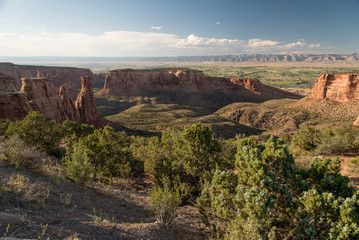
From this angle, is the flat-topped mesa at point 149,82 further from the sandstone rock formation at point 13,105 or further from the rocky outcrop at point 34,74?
the sandstone rock formation at point 13,105

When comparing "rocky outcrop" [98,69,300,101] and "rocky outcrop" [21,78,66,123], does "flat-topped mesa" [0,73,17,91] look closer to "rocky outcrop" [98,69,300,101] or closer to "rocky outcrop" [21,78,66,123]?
"rocky outcrop" [21,78,66,123]

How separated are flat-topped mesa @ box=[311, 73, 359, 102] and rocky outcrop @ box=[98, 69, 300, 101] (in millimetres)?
37913

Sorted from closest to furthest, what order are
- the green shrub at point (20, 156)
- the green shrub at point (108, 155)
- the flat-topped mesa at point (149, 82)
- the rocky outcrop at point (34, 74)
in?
1. the green shrub at point (20, 156)
2. the green shrub at point (108, 155)
3. the rocky outcrop at point (34, 74)
4. the flat-topped mesa at point (149, 82)

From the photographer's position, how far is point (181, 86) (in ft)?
378

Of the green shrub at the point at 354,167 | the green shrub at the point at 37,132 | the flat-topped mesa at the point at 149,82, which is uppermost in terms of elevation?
the flat-topped mesa at the point at 149,82

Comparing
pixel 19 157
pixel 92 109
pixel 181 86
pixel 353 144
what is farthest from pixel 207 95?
pixel 19 157

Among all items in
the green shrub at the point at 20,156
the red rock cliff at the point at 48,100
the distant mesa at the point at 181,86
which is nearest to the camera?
the green shrub at the point at 20,156

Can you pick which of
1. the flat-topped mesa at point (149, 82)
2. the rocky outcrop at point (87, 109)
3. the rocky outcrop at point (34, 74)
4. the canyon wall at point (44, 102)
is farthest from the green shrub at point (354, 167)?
the rocky outcrop at point (34, 74)

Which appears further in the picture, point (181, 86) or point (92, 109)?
point (181, 86)

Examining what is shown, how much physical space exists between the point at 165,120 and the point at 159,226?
5319 cm

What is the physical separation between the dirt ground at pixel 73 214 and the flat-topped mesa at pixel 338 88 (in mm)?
73800

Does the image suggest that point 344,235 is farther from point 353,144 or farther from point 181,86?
point 181,86

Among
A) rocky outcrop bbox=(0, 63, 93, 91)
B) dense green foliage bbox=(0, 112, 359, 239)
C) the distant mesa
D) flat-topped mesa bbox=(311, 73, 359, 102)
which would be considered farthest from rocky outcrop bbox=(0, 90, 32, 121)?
flat-topped mesa bbox=(311, 73, 359, 102)

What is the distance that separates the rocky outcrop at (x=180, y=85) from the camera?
11100 centimetres
